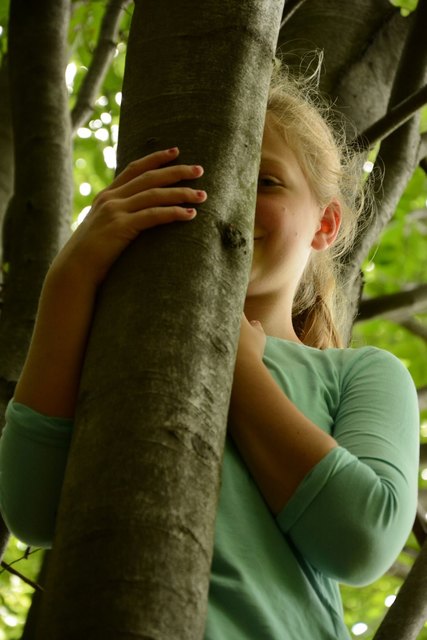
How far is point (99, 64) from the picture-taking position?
3775mm

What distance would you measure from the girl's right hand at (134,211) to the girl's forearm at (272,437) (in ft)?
1.02

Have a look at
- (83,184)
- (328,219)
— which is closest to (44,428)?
(328,219)

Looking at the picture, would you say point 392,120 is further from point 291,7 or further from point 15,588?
point 15,588

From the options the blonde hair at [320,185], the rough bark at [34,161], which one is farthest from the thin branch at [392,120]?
the rough bark at [34,161]

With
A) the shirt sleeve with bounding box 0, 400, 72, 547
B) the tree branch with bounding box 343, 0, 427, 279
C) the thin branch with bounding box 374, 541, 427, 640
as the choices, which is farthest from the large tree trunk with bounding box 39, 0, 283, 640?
the tree branch with bounding box 343, 0, 427, 279

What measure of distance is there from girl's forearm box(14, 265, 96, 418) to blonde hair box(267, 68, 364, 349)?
87cm

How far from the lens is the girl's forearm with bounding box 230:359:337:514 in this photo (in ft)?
5.00

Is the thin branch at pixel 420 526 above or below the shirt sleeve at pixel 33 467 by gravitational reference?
below

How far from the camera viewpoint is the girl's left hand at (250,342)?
167 cm

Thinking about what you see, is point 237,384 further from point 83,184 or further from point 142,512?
point 83,184

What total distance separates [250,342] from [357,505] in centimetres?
35

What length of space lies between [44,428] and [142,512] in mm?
477

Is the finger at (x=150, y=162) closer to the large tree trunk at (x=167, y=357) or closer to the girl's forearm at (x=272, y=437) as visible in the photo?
the large tree trunk at (x=167, y=357)

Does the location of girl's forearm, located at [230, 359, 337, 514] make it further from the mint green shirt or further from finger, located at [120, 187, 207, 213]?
finger, located at [120, 187, 207, 213]
